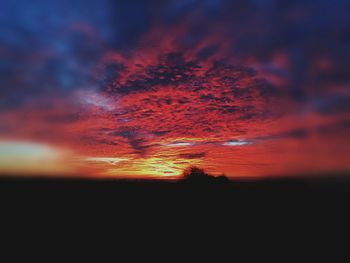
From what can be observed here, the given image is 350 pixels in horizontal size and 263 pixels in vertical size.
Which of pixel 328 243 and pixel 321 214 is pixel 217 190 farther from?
pixel 328 243

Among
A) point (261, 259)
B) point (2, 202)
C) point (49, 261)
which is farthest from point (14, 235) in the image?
point (261, 259)

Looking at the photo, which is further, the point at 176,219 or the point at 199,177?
the point at 199,177

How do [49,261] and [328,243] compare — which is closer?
[49,261]

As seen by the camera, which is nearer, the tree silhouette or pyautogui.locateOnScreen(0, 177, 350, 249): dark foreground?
pyautogui.locateOnScreen(0, 177, 350, 249): dark foreground

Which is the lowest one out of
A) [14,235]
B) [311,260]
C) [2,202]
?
[311,260]

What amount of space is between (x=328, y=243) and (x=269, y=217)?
21.3 feet

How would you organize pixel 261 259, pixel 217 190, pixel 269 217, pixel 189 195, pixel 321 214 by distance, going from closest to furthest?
pixel 261 259, pixel 269 217, pixel 321 214, pixel 189 195, pixel 217 190

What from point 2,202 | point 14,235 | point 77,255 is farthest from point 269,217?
point 2,202

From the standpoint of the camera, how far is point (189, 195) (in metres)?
33.6

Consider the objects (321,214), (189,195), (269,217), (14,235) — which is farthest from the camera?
(189,195)

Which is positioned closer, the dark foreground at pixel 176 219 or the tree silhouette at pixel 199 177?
the dark foreground at pixel 176 219

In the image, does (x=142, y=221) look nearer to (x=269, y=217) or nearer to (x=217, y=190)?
(x=269, y=217)

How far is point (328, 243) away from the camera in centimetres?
1880

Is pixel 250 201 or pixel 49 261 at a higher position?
pixel 250 201
